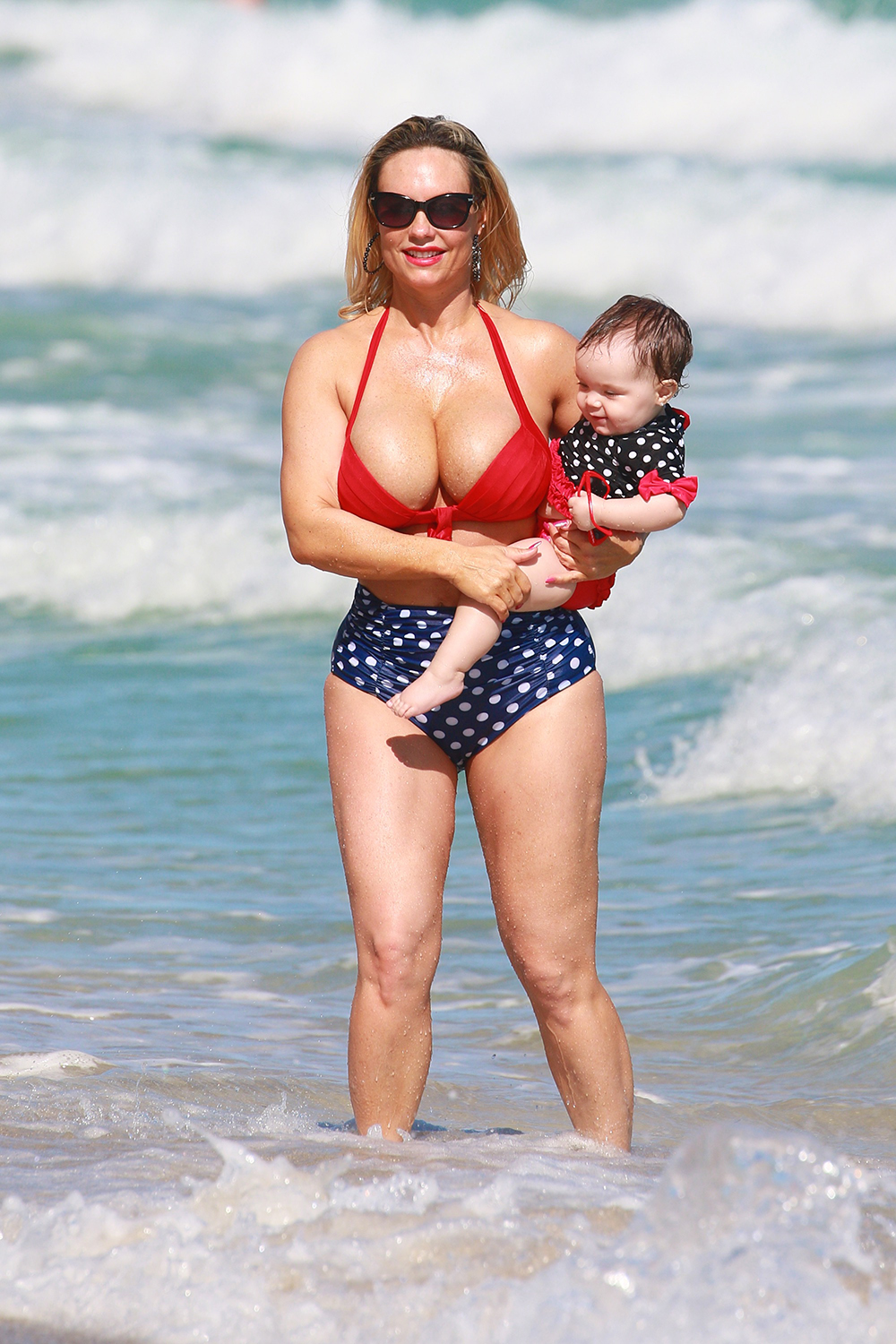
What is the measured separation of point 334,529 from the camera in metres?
3.29

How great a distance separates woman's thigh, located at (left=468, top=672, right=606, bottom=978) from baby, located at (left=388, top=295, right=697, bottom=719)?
0.71 ft

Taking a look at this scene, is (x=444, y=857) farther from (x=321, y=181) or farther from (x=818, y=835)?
(x=321, y=181)

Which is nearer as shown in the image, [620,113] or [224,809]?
[224,809]

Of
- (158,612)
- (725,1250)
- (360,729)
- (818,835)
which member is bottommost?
(158,612)

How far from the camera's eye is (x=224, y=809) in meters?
7.07

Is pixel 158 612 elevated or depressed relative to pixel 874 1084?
depressed

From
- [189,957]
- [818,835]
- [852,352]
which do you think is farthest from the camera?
[852,352]

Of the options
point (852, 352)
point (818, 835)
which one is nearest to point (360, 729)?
point (818, 835)

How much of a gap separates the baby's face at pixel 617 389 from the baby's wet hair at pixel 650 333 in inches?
0.5

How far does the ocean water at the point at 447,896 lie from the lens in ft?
8.97

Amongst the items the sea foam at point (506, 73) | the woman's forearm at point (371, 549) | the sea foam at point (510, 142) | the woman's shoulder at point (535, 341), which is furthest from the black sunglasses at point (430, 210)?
the sea foam at point (506, 73)

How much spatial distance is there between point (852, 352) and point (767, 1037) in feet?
49.0

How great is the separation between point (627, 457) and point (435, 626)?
0.51m

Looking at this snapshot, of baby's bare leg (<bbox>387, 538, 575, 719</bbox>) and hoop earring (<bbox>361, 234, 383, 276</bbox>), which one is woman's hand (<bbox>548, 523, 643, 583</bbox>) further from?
hoop earring (<bbox>361, 234, 383, 276</bbox>)
